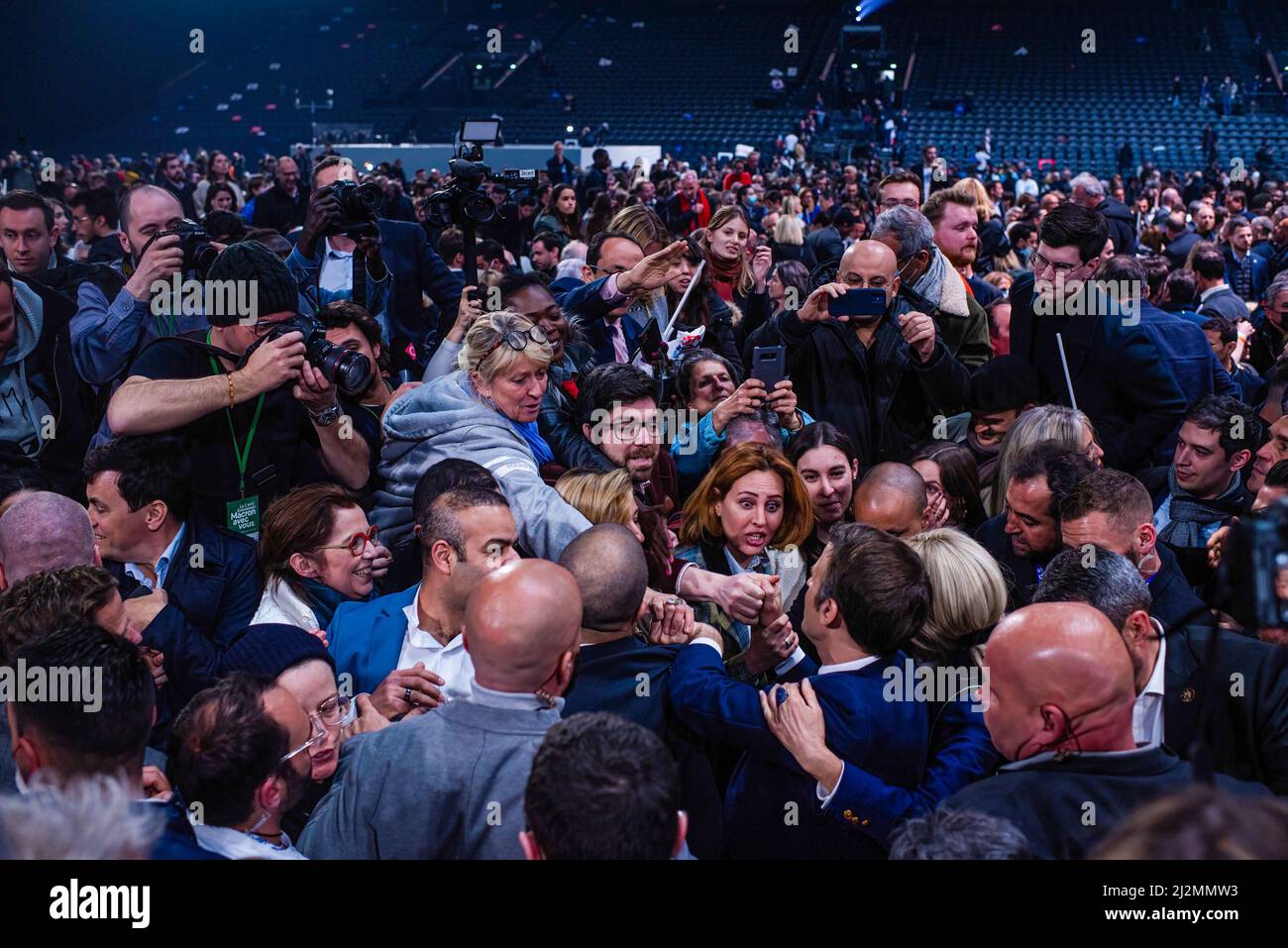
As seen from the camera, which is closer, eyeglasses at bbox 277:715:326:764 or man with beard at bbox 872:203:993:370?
eyeglasses at bbox 277:715:326:764

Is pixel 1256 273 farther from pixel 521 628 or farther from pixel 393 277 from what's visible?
pixel 521 628

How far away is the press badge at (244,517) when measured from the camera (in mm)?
2992

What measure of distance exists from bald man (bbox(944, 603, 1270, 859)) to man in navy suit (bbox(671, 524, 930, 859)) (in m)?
0.23

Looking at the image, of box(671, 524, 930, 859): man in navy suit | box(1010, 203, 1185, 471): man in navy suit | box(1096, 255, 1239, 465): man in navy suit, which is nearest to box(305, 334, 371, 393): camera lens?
box(671, 524, 930, 859): man in navy suit

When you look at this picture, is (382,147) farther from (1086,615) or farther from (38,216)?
(1086,615)

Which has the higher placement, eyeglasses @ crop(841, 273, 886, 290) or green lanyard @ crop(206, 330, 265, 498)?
eyeglasses @ crop(841, 273, 886, 290)

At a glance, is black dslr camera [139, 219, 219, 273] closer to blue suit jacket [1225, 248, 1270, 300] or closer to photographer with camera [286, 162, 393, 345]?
photographer with camera [286, 162, 393, 345]

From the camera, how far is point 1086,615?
2.02 meters

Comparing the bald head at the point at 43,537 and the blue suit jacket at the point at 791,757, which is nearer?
the blue suit jacket at the point at 791,757

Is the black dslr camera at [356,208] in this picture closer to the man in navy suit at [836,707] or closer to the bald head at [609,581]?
the bald head at [609,581]

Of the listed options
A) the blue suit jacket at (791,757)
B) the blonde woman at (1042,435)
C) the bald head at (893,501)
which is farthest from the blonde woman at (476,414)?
Result: the blonde woman at (1042,435)

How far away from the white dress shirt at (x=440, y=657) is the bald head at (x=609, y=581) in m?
0.37

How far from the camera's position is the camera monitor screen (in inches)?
171
